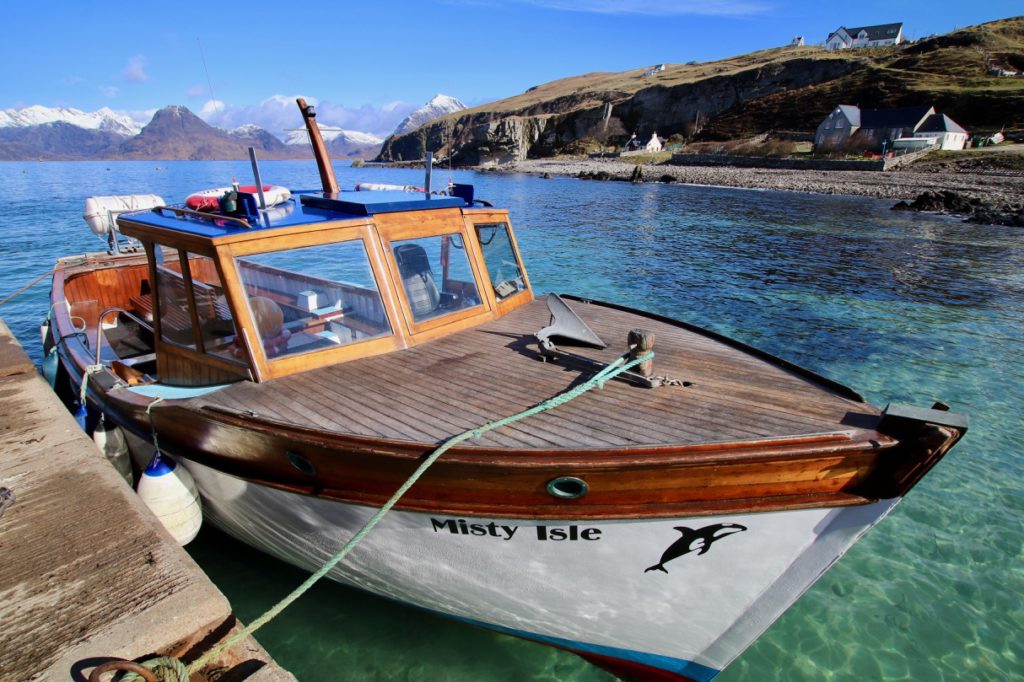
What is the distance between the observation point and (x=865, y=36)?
16200cm

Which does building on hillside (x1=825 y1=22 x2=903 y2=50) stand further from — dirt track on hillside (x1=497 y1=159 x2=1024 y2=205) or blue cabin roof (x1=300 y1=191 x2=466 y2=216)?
blue cabin roof (x1=300 y1=191 x2=466 y2=216)

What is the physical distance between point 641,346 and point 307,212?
381cm

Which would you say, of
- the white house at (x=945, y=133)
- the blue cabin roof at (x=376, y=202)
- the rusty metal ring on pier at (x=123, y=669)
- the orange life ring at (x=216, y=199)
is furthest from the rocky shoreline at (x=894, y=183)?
the rusty metal ring on pier at (x=123, y=669)

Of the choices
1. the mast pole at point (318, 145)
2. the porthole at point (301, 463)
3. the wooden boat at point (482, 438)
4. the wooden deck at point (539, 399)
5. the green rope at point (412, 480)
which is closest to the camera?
the green rope at point (412, 480)

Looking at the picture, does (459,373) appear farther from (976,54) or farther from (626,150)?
(976,54)

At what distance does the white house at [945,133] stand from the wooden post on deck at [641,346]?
91289mm

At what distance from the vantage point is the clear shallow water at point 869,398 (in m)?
5.02

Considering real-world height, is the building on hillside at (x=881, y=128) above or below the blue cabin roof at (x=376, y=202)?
above

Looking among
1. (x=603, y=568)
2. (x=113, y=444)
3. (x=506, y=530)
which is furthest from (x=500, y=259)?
(x=113, y=444)

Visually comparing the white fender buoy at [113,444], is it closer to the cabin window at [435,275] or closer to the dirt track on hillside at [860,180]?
the cabin window at [435,275]

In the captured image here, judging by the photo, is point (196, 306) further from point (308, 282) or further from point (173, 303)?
point (308, 282)

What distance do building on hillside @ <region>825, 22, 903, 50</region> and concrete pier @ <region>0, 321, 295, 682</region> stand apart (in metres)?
201

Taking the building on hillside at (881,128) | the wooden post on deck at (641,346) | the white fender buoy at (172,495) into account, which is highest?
the building on hillside at (881,128)

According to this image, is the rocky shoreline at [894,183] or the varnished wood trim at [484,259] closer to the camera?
the varnished wood trim at [484,259]
